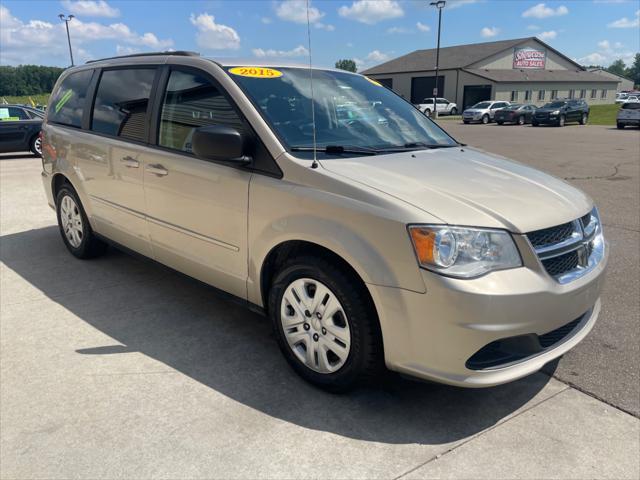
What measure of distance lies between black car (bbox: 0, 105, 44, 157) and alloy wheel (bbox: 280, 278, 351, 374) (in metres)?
13.8

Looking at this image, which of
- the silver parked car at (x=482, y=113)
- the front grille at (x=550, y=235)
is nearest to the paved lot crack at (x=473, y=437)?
the front grille at (x=550, y=235)

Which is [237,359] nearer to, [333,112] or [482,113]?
[333,112]

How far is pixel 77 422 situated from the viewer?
8.87 feet

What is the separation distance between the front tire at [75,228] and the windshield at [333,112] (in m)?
2.56

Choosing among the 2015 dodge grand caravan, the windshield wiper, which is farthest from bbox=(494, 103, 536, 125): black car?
the windshield wiper

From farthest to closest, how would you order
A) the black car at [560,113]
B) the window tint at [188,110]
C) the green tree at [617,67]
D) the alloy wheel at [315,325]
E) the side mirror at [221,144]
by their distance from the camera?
the green tree at [617,67] → the black car at [560,113] → the window tint at [188,110] → the side mirror at [221,144] → the alloy wheel at [315,325]

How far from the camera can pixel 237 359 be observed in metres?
3.35

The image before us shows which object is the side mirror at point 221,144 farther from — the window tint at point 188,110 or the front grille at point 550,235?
the front grille at point 550,235

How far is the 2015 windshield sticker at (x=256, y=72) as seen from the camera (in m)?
3.41

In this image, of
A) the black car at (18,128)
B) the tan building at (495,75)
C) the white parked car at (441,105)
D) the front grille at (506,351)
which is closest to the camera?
the front grille at (506,351)

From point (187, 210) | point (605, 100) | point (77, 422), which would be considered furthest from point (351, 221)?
point (605, 100)

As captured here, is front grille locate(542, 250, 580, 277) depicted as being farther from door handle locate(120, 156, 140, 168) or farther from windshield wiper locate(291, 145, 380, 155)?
A: door handle locate(120, 156, 140, 168)

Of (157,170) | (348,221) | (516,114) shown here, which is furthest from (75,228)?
(516,114)

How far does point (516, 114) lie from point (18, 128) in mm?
31553
